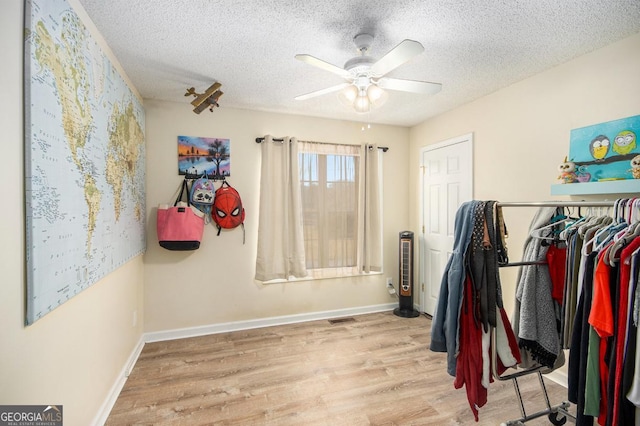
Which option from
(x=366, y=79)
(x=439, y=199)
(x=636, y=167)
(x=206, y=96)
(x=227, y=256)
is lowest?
(x=227, y=256)

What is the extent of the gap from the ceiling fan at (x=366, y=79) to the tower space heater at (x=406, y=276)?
2.13 m

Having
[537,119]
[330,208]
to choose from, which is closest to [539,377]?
[537,119]

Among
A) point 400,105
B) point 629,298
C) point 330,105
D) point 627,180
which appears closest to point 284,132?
point 330,105

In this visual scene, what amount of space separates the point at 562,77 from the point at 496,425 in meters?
2.51

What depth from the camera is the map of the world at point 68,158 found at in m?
1.15

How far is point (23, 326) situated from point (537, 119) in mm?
3431

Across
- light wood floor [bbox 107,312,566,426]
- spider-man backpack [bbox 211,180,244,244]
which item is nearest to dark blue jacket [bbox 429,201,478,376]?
light wood floor [bbox 107,312,566,426]

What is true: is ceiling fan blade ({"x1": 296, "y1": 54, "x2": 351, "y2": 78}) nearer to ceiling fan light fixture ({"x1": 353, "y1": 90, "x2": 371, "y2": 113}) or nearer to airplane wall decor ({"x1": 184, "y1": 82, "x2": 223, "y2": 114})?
ceiling fan light fixture ({"x1": 353, "y1": 90, "x2": 371, "y2": 113})

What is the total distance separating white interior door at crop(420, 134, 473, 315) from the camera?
3312 millimetres

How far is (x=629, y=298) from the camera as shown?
1102 mm

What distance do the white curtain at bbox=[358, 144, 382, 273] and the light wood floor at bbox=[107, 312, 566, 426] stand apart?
919mm

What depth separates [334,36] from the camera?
1959mm

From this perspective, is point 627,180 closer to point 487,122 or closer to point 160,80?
point 487,122

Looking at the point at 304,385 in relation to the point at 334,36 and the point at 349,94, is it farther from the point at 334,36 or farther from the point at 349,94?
the point at 334,36
